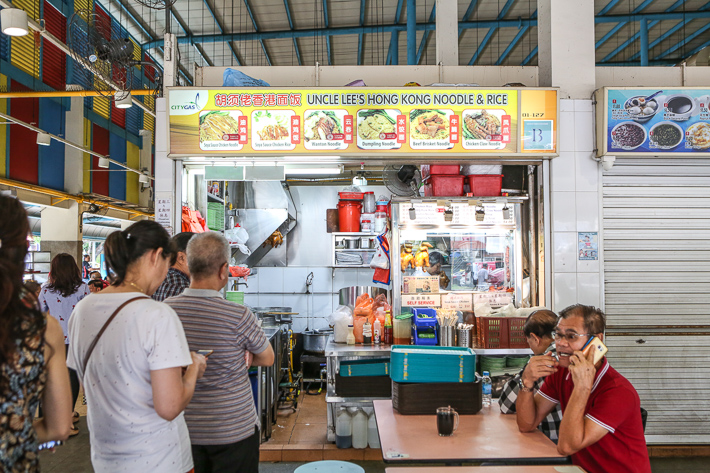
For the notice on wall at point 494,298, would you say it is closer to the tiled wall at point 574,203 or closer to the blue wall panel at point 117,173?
the tiled wall at point 574,203

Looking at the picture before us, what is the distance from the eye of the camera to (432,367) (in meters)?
3.26

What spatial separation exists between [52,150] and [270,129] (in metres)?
8.43

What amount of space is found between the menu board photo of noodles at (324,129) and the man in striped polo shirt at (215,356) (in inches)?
95.0

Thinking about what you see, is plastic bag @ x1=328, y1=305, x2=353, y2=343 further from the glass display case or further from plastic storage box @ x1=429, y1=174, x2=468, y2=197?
plastic storage box @ x1=429, y1=174, x2=468, y2=197

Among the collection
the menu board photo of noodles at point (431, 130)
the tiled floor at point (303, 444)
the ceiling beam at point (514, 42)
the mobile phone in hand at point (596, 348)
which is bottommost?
the tiled floor at point (303, 444)

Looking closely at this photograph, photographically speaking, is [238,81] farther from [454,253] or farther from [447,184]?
[454,253]

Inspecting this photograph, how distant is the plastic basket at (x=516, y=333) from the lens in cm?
504

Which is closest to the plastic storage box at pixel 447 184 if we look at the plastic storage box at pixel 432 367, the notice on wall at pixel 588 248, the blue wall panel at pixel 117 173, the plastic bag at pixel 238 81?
the notice on wall at pixel 588 248

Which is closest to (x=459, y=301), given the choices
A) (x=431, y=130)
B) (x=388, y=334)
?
(x=388, y=334)

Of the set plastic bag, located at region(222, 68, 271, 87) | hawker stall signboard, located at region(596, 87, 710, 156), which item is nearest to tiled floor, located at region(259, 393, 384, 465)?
plastic bag, located at region(222, 68, 271, 87)

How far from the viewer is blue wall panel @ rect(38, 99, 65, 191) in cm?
1052

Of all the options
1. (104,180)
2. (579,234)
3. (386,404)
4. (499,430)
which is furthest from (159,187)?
(104,180)

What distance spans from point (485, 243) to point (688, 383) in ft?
7.94

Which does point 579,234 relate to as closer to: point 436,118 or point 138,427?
point 436,118
